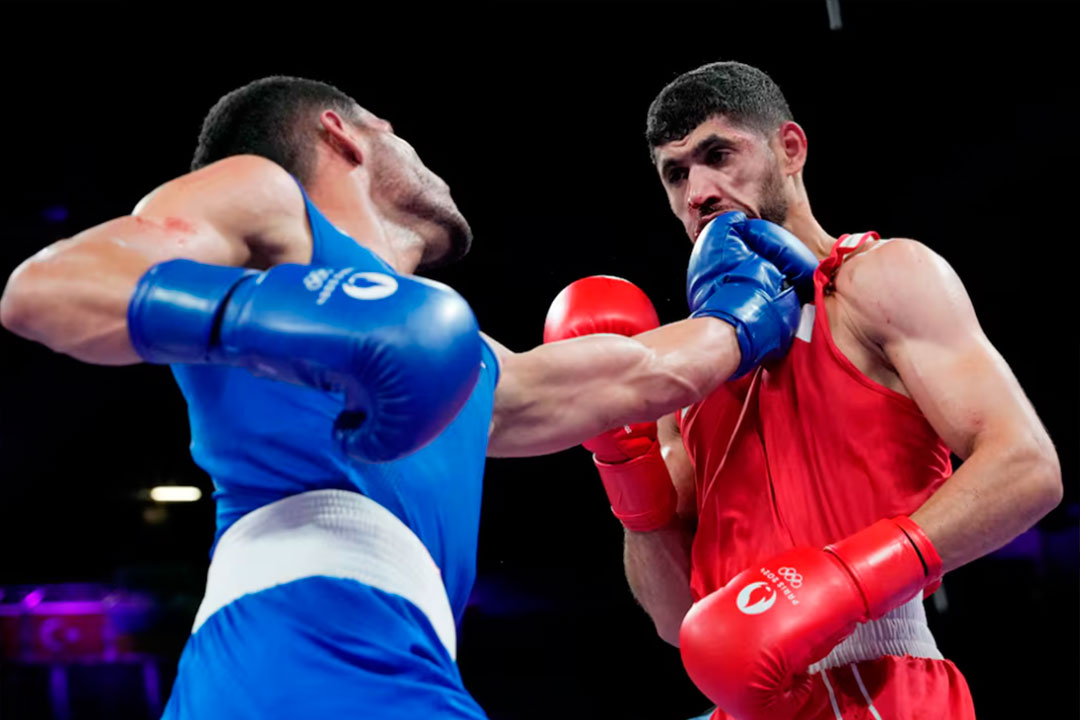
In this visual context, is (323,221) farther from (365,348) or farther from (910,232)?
(910,232)

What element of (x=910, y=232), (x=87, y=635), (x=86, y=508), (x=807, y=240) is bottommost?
(x=87, y=635)

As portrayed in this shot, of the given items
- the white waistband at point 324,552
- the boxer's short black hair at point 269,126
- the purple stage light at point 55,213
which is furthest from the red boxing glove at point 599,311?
the purple stage light at point 55,213

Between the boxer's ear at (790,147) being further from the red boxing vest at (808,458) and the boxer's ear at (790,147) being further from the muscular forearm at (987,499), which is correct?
the muscular forearm at (987,499)

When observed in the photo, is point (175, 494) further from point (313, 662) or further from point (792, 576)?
point (313, 662)

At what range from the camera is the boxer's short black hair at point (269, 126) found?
1625 millimetres

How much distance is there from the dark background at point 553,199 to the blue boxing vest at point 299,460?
3.90 m

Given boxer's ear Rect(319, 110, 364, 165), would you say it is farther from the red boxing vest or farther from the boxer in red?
the red boxing vest

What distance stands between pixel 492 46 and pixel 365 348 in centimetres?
445

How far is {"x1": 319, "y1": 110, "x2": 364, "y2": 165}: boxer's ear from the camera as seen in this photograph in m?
1.69

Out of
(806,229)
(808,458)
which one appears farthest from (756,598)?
(806,229)

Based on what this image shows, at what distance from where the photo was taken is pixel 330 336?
104 cm

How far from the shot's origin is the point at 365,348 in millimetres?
1050

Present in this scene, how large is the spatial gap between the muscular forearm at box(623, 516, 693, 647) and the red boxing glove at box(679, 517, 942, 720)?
1.59ft

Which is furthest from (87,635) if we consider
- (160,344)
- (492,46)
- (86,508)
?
(160,344)
